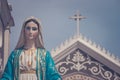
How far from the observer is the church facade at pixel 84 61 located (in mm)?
19844

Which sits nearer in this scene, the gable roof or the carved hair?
the carved hair

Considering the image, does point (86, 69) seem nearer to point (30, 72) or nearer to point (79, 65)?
point (79, 65)

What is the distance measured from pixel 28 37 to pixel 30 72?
420 millimetres

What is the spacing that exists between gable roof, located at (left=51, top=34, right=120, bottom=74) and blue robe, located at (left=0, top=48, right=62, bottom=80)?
13.3 m

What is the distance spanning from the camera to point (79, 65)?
19969 millimetres

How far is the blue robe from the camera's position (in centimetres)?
628

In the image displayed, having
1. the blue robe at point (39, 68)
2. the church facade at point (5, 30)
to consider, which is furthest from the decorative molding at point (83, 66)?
the blue robe at point (39, 68)

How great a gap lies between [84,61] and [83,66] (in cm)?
22

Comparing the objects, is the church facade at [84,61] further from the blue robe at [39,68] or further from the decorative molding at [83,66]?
the blue robe at [39,68]

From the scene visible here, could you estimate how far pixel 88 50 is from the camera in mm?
20031

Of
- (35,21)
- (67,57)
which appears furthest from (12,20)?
(35,21)

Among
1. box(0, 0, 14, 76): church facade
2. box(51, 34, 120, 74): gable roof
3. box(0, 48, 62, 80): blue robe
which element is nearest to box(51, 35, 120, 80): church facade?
box(51, 34, 120, 74): gable roof

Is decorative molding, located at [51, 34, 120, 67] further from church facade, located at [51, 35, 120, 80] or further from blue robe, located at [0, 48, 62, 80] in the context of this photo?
blue robe, located at [0, 48, 62, 80]

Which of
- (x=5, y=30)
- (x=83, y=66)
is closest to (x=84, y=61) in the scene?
(x=83, y=66)
